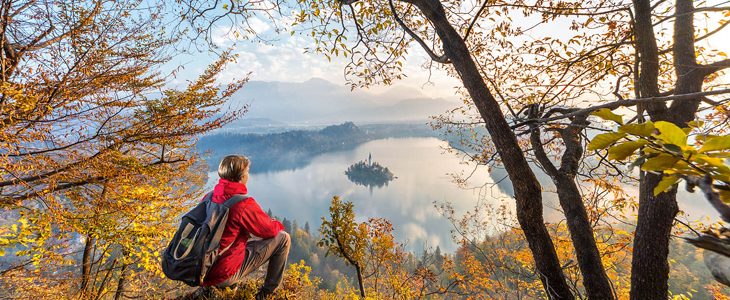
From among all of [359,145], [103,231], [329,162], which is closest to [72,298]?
[103,231]

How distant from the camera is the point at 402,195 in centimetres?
5875

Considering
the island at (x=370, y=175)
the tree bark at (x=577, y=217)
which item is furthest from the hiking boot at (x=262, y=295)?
the island at (x=370, y=175)

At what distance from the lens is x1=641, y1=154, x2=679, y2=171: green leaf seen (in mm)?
525

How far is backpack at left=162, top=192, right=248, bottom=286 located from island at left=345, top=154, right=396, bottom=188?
221ft

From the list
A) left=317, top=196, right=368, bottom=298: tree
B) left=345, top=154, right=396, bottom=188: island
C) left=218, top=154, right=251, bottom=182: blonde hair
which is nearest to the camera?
left=218, top=154, right=251, bottom=182: blonde hair

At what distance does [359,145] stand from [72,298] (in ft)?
432

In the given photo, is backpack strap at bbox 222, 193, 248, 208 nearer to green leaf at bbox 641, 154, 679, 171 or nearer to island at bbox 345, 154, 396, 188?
green leaf at bbox 641, 154, 679, 171

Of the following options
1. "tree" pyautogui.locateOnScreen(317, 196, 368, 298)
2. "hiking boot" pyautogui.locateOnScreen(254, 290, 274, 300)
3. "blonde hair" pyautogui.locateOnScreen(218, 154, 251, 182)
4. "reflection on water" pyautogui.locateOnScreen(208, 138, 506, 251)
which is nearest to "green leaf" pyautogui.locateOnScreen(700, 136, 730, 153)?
"blonde hair" pyautogui.locateOnScreen(218, 154, 251, 182)

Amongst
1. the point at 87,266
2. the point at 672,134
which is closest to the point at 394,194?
the point at 87,266

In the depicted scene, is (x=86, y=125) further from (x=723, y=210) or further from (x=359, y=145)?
(x=359, y=145)

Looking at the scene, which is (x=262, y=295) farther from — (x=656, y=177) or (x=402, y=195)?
(x=402, y=195)

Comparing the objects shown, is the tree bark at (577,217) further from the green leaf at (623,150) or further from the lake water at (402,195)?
the lake water at (402,195)

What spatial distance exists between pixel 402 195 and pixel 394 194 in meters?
2.25

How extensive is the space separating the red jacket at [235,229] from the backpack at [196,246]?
68 millimetres
